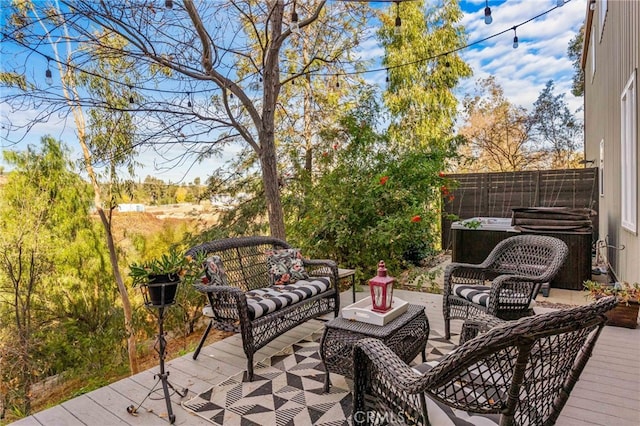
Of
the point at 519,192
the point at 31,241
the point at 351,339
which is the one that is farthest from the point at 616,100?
the point at 31,241

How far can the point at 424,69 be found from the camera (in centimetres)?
929

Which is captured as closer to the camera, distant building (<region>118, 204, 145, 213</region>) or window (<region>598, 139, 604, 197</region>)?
distant building (<region>118, 204, 145, 213</region>)

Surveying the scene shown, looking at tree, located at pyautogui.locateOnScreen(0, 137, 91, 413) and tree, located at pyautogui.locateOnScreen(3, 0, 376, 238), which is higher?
tree, located at pyautogui.locateOnScreen(3, 0, 376, 238)

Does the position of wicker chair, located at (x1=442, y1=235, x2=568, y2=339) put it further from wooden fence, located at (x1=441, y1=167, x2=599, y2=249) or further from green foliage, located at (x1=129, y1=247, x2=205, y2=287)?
wooden fence, located at (x1=441, y1=167, x2=599, y2=249)

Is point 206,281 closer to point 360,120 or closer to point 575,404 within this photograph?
point 575,404

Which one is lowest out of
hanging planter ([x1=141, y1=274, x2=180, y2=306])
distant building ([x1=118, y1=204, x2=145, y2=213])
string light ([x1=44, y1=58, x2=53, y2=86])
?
hanging planter ([x1=141, y1=274, x2=180, y2=306])

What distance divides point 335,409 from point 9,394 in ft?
11.8

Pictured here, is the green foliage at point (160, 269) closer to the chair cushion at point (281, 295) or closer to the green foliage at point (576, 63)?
the chair cushion at point (281, 295)

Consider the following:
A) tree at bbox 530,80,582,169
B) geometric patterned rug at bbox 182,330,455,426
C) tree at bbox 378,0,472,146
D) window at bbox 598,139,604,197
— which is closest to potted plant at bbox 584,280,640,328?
geometric patterned rug at bbox 182,330,455,426

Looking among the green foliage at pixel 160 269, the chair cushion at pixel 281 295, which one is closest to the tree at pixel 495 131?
the chair cushion at pixel 281 295

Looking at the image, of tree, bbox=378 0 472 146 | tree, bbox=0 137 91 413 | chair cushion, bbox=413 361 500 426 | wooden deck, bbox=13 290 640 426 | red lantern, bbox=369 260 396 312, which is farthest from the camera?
tree, bbox=378 0 472 146

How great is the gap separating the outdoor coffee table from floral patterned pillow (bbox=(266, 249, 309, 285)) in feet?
3.81

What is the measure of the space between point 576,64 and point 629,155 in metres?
9.31

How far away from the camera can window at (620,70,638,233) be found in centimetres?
354
